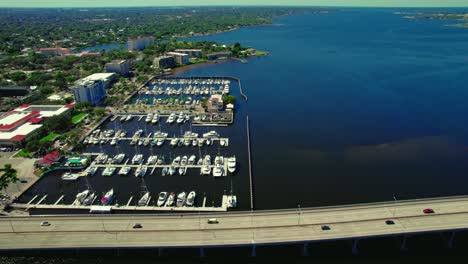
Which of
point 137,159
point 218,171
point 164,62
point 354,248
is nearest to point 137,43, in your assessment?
point 164,62

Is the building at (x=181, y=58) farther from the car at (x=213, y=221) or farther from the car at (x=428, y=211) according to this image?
the car at (x=428, y=211)

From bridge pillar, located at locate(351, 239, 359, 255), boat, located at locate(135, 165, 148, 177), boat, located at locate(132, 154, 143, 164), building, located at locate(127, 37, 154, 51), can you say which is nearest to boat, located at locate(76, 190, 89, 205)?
boat, located at locate(135, 165, 148, 177)

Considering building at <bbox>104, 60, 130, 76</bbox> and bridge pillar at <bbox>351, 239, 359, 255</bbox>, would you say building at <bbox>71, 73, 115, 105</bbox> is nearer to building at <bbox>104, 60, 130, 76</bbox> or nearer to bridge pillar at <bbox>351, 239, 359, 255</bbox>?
building at <bbox>104, 60, 130, 76</bbox>

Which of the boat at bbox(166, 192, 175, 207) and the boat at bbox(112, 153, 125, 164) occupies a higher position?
the boat at bbox(112, 153, 125, 164)

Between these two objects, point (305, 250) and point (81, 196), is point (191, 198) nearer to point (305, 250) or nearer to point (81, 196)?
point (81, 196)

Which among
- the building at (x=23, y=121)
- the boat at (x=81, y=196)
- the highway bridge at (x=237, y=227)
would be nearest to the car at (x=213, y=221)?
the highway bridge at (x=237, y=227)

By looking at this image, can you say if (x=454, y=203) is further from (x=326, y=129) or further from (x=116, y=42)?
(x=116, y=42)

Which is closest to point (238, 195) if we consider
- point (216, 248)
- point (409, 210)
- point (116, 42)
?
point (216, 248)
